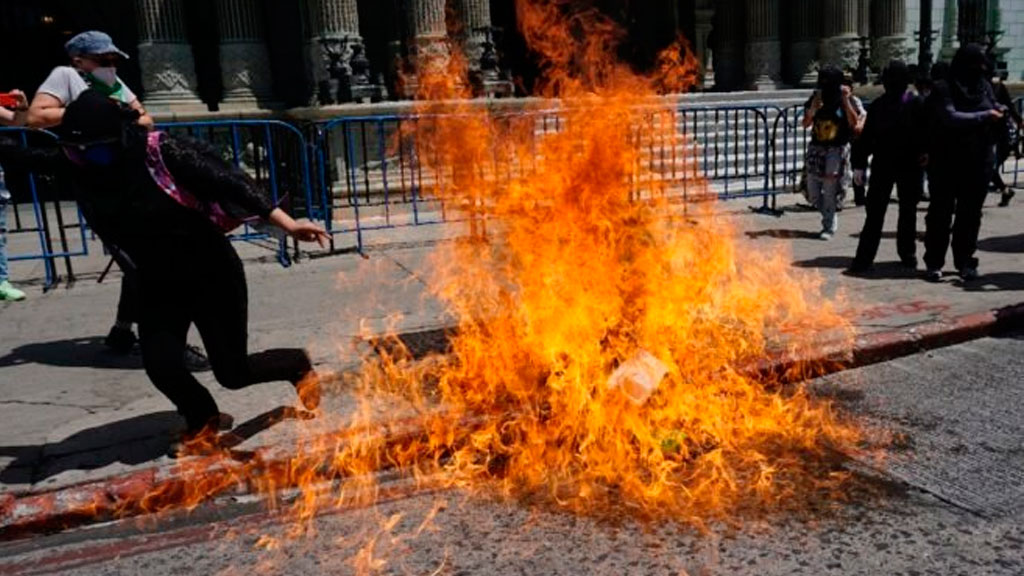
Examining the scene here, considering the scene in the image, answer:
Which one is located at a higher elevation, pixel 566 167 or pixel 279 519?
pixel 566 167

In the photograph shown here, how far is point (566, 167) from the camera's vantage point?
5.31m

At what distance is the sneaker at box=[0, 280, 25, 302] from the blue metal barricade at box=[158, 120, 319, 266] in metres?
2.02

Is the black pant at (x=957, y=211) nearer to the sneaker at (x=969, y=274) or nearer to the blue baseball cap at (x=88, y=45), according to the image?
the sneaker at (x=969, y=274)

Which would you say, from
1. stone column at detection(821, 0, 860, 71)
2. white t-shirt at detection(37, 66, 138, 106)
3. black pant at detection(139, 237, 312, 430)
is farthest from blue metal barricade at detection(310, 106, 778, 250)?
stone column at detection(821, 0, 860, 71)

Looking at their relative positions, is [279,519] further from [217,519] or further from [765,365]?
[765,365]

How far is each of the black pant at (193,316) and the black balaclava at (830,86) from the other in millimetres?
6793

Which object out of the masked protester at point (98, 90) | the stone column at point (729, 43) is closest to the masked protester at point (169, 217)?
the masked protester at point (98, 90)

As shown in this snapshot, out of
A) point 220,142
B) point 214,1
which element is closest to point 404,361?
point 220,142

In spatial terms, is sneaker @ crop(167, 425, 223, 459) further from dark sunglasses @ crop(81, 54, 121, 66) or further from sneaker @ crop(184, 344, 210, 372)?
dark sunglasses @ crop(81, 54, 121, 66)

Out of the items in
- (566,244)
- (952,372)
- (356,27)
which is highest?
(356,27)

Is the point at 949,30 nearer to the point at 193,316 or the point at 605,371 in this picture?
the point at 605,371

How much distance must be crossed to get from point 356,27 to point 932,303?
10123mm

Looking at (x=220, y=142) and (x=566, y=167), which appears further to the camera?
(x=220, y=142)

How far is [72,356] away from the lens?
6055 mm
